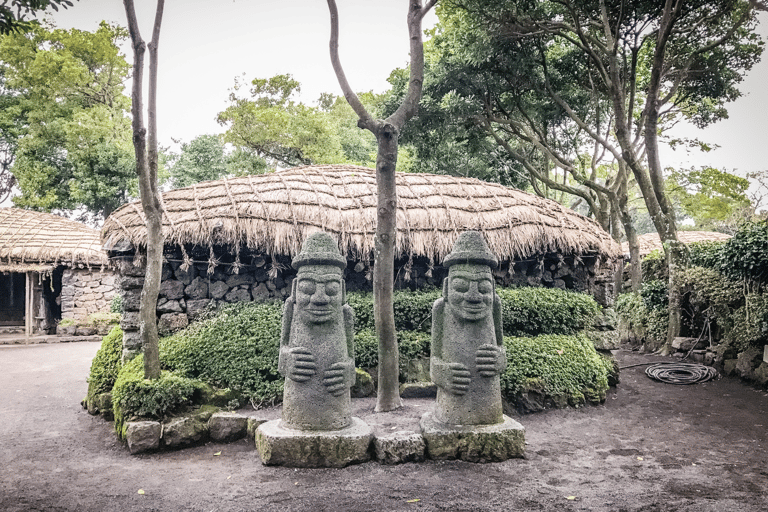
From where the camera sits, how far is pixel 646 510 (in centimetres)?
368

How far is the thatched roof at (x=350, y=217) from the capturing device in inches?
284

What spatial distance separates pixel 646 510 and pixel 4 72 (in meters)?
23.6

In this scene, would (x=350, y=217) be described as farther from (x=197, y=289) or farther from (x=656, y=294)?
(x=656, y=294)

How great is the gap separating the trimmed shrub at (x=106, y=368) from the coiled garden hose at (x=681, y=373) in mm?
8638

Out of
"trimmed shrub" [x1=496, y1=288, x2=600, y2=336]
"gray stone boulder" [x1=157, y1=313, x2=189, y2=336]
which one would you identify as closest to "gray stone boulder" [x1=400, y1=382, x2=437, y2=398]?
"trimmed shrub" [x1=496, y1=288, x2=600, y2=336]

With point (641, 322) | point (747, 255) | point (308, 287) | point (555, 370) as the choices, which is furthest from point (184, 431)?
point (641, 322)

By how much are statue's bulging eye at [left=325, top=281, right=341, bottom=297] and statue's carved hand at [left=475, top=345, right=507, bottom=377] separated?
1.49m

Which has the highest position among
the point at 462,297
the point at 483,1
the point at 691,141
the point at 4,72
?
the point at 4,72

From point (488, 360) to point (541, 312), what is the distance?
129 inches

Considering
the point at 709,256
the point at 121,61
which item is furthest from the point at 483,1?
the point at 121,61

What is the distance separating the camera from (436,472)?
14.6ft

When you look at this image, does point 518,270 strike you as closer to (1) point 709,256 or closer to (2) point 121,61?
(1) point 709,256

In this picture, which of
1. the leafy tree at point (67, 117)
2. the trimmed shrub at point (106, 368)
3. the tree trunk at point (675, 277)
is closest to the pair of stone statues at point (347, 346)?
the trimmed shrub at point (106, 368)

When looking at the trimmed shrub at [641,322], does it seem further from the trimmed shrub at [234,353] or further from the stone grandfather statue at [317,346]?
the stone grandfather statue at [317,346]
